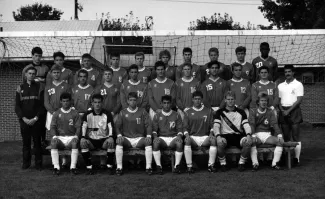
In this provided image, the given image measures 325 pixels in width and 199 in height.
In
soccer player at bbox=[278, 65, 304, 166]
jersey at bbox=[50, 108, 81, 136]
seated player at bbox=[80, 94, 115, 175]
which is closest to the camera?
seated player at bbox=[80, 94, 115, 175]

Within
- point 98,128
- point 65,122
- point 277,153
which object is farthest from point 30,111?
point 277,153

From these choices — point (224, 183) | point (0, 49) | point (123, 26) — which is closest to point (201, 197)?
point (224, 183)

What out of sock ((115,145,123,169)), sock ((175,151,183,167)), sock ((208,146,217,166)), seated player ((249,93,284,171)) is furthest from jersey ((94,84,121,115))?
seated player ((249,93,284,171))

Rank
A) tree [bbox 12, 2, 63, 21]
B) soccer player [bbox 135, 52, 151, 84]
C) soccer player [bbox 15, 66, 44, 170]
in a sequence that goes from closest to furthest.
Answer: soccer player [bbox 15, 66, 44, 170], soccer player [bbox 135, 52, 151, 84], tree [bbox 12, 2, 63, 21]

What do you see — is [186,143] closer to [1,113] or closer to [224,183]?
[224,183]

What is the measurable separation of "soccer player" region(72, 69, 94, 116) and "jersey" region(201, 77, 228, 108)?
6.70 feet

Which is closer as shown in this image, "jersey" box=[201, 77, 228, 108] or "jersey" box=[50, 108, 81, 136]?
"jersey" box=[50, 108, 81, 136]

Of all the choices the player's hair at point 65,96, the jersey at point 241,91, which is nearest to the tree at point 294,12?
the jersey at point 241,91

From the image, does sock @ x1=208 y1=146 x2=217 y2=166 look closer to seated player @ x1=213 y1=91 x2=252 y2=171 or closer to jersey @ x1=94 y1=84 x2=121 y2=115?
seated player @ x1=213 y1=91 x2=252 y2=171

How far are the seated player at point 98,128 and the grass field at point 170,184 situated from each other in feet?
1.62

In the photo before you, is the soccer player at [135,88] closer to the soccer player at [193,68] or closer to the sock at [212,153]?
the soccer player at [193,68]

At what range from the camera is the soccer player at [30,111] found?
9.09m

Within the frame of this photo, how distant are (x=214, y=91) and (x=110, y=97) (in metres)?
1.89

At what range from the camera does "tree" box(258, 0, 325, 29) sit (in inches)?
1093
